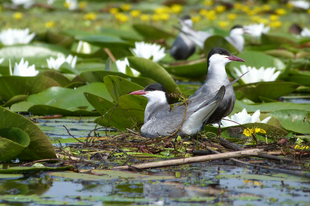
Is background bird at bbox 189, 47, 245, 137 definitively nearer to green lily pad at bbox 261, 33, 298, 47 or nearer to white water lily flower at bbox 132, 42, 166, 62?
white water lily flower at bbox 132, 42, 166, 62

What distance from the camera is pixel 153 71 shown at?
4.81 meters

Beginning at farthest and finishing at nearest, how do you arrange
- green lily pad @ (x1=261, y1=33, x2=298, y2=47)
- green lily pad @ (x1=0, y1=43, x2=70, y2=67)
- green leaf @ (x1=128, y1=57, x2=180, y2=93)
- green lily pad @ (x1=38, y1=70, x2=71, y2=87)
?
green lily pad @ (x1=261, y1=33, x2=298, y2=47), green lily pad @ (x1=0, y1=43, x2=70, y2=67), green lily pad @ (x1=38, y1=70, x2=71, y2=87), green leaf @ (x1=128, y1=57, x2=180, y2=93)

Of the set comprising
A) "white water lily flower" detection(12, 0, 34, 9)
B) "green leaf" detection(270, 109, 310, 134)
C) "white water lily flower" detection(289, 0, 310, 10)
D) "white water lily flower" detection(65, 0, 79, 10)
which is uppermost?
"white water lily flower" detection(12, 0, 34, 9)

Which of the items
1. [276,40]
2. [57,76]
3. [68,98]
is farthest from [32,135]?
[276,40]

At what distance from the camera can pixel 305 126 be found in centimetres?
407

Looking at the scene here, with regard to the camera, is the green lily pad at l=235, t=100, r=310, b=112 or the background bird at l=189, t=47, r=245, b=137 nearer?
the background bird at l=189, t=47, r=245, b=137

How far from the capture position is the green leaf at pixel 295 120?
159 inches

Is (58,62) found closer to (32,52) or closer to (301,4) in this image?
(32,52)

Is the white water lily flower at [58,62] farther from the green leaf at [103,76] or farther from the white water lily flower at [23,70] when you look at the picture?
the green leaf at [103,76]

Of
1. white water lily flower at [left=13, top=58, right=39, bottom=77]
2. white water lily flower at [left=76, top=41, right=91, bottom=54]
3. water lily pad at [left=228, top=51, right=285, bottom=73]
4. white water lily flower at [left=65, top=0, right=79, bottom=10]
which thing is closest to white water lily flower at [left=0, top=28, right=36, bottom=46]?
white water lily flower at [left=76, top=41, right=91, bottom=54]

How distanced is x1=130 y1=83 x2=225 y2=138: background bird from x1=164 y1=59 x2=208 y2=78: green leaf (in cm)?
200

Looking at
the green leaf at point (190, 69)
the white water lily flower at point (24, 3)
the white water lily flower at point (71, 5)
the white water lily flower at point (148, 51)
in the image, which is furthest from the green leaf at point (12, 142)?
the white water lily flower at point (24, 3)

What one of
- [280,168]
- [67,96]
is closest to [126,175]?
[280,168]

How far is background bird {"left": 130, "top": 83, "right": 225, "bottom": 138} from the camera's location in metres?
3.55
